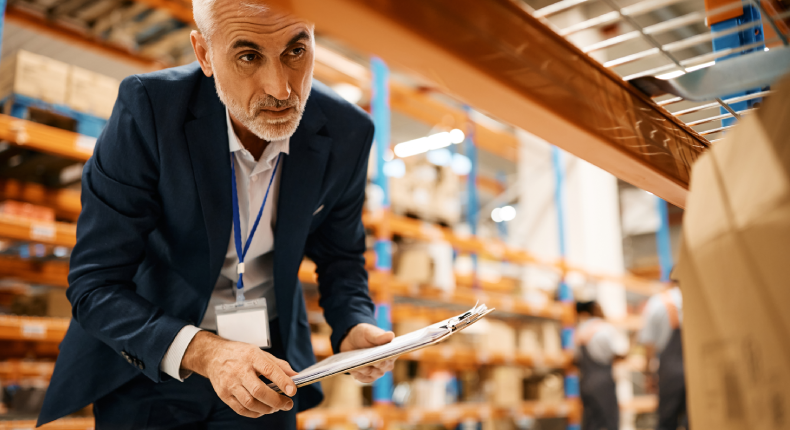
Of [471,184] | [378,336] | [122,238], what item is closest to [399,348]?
[378,336]

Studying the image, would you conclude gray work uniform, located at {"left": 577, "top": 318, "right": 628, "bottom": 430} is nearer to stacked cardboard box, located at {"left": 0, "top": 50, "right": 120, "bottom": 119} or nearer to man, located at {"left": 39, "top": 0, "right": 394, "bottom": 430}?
stacked cardboard box, located at {"left": 0, "top": 50, "right": 120, "bottom": 119}

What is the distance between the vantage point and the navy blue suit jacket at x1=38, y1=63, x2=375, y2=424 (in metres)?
1.22

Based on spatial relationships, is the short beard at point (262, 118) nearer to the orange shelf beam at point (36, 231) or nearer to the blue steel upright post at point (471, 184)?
the orange shelf beam at point (36, 231)

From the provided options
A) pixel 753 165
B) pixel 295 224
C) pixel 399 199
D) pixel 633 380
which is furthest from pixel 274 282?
pixel 633 380

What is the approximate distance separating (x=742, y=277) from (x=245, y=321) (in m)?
0.97

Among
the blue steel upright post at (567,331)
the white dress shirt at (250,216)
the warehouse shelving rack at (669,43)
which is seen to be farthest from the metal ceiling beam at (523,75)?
the blue steel upright post at (567,331)

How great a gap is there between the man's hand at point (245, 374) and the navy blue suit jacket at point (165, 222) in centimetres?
10

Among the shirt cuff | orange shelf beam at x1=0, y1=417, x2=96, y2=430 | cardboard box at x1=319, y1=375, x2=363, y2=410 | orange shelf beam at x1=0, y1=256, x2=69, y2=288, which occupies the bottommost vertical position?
cardboard box at x1=319, y1=375, x2=363, y2=410

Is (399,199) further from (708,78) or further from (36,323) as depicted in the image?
(708,78)

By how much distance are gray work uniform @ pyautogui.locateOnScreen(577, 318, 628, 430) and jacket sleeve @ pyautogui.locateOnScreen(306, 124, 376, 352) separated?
15.7 feet

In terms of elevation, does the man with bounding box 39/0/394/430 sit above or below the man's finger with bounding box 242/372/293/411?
above

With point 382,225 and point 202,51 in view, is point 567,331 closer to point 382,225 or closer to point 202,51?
point 382,225

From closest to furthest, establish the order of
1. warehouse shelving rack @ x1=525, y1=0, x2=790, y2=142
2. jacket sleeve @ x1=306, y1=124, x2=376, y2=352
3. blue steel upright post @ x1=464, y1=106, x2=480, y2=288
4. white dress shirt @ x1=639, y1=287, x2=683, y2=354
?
warehouse shelving rack @ x1=525, y1=0, x2=790, y2=142
jacket sleeve @ x1=306, y1=124, x2=376, y2=352
white dress shirt @ x1=639, y1=287, x2=683, y2=354
blue steel upright post @ x1=464, y1=106, x2=480, y2=288

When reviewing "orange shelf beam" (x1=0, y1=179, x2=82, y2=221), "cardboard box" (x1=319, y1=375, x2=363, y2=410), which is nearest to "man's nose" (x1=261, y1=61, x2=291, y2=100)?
"orange shelf beam" (x1=0, y1=179, x2=82, y2=221)
